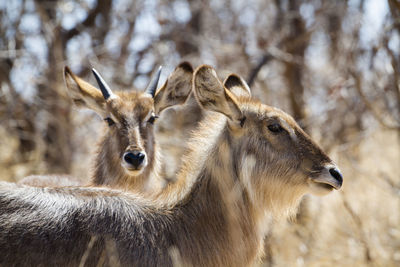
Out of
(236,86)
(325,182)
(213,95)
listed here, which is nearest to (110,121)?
(236,86)

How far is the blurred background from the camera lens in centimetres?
892

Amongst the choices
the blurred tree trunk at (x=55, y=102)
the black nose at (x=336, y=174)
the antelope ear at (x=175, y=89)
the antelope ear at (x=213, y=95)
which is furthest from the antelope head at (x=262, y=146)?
the blurred tree trunk at (x=55, y=102)

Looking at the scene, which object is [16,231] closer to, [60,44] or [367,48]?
[60,44]

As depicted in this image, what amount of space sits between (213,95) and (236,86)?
989 millimetres

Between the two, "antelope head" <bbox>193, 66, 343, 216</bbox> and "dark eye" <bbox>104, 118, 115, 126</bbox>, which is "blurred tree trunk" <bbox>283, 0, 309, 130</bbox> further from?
"antelope head" <bbox>193, 66, 343, 216</bbox>

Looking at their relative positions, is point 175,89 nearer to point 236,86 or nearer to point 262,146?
point 236,86

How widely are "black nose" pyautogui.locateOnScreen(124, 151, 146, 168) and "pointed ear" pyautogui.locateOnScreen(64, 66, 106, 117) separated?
1.07 metres

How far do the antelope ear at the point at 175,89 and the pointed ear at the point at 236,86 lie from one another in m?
1.10

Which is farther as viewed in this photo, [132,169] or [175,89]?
[175,89]

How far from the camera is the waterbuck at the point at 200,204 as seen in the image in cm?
386

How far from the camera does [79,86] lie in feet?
24.4

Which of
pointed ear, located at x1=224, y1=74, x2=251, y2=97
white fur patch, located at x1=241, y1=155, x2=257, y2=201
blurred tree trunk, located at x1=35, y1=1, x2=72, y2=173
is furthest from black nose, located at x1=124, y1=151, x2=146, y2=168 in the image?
blurred tree trunk, located at x1=35, y1=1, x2=72, y2=173

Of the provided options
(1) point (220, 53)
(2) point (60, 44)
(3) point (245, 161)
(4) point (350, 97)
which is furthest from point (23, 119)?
(3) point (245, 161)

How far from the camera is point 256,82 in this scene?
1034 centimetres
